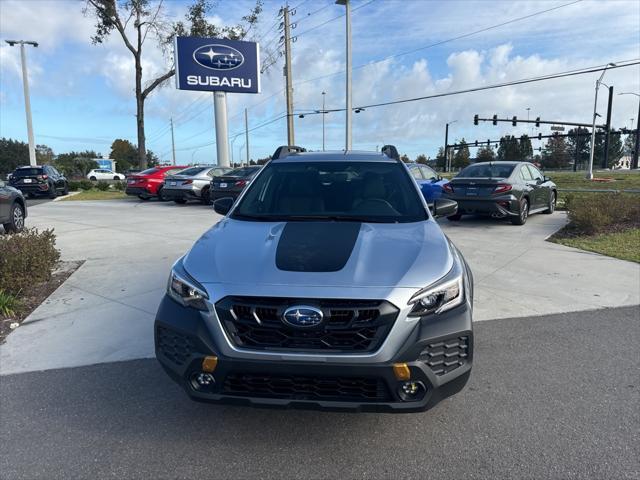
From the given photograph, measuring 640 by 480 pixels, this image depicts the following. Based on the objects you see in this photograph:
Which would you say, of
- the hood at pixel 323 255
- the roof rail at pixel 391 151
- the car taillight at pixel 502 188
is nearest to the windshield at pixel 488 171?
the car taillight at pixel 502 188

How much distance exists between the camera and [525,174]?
11672 millimetres

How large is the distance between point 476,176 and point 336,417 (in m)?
9.47

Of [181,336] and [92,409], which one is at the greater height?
[181,336]

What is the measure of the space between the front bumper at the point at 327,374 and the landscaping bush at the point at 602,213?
8603 mm

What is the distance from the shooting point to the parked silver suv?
17.0m

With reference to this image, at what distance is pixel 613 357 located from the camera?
13.2ft

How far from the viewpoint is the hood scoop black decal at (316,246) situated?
9.07 feet

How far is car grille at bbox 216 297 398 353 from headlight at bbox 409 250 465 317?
159 mm

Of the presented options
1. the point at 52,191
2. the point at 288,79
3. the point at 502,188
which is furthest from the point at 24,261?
the point at 288,79

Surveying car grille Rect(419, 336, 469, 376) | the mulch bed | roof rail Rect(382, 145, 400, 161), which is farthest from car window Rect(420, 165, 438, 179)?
car grille Rect(419, 336, 469, 376)

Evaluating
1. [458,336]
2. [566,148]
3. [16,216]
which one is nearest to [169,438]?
[458,336]

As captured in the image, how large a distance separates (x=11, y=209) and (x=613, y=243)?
12.1 m

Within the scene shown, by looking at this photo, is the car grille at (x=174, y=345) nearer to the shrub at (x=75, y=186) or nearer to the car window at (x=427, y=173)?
the car window at (x=427, y=173)

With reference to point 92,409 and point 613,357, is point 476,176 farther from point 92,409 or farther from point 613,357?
point 92,409
